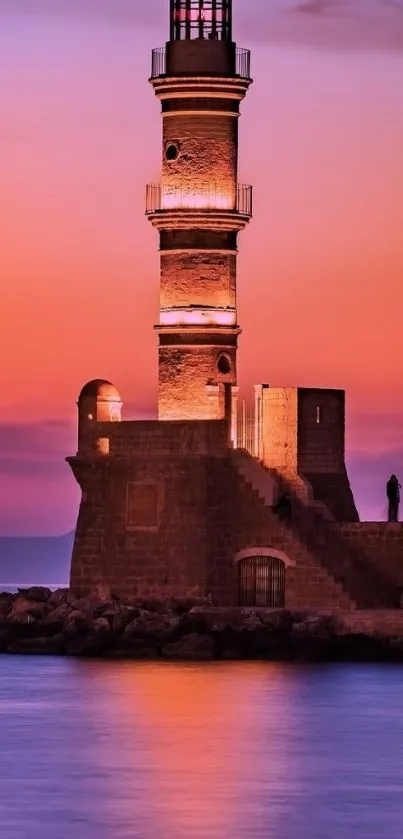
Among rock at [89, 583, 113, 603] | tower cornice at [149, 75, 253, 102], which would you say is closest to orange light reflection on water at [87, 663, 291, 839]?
rock at [89, 583, 113, 603]

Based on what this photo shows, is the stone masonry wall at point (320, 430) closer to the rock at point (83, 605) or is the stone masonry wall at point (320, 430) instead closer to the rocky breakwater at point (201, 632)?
the rocky breakwater at point (201, 632)

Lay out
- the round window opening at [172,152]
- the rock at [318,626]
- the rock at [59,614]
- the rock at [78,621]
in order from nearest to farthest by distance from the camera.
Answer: the rock at [318,626] < the rock at [78,621] < the rock at [59,614] < the round window opening at [172,152]

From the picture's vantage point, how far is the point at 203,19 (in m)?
57.4

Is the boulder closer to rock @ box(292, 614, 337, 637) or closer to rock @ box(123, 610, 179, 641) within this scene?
rock @ box(123, 610, 179, 641)

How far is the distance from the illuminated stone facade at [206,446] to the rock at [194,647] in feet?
4.58

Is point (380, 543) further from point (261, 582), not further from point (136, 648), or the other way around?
point (136, 648)

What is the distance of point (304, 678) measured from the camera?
52.2m

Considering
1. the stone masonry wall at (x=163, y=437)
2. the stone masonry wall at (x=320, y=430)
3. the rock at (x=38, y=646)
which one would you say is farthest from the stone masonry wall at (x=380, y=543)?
the rock at (x=38, y=646)

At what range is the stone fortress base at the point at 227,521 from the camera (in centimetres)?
5541

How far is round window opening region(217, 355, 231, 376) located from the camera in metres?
57.2

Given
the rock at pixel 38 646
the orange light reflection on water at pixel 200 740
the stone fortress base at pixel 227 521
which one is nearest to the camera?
the orange light reflection on water at pixel 200 740

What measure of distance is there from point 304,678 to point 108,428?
724 cm

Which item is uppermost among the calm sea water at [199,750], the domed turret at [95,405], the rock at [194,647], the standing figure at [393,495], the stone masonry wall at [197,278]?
the stone masonry wall at [197,278]

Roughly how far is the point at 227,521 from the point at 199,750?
12497 mm
